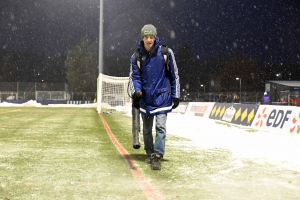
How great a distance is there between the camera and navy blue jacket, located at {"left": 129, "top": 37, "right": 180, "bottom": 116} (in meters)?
5.67

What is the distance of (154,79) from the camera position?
18.7 feet

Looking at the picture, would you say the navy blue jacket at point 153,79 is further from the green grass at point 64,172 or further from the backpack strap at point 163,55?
the green grass at point 64,172

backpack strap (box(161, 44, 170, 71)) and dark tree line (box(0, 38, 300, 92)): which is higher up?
dark tree line (box(0, 38, 300, 92))

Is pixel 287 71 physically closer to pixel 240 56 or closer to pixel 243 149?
pixel 240 56

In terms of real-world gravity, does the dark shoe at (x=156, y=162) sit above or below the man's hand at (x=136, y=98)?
below

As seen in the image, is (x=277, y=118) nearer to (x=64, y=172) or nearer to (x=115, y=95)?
(x=64, y=172)

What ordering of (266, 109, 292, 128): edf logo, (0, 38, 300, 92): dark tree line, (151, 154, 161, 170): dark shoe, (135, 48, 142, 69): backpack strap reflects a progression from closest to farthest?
1. (151, 154, 161, 170): dark shoe
2. (135, 48, 142, 69): backpack strap
3. (266, 109, 292, 128): edf logo
4. (0, 38, 300, 92): dark tree line

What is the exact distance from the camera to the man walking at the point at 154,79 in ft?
18.6

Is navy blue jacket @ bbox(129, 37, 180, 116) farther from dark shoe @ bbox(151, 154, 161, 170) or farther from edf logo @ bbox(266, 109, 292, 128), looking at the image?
edf logo @ bbox(266, 109, 292, 128)

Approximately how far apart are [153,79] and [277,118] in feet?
29.7

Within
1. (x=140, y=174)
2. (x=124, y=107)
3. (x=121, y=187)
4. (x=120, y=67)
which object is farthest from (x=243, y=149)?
(x=120, y=67)

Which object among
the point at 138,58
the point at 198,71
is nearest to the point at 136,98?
the point at 138,58

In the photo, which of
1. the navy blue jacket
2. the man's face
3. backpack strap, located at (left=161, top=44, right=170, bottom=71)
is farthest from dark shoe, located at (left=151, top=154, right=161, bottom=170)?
the man's face

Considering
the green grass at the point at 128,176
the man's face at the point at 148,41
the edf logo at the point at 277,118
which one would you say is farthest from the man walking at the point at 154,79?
the edf logo at the point at 277,118
